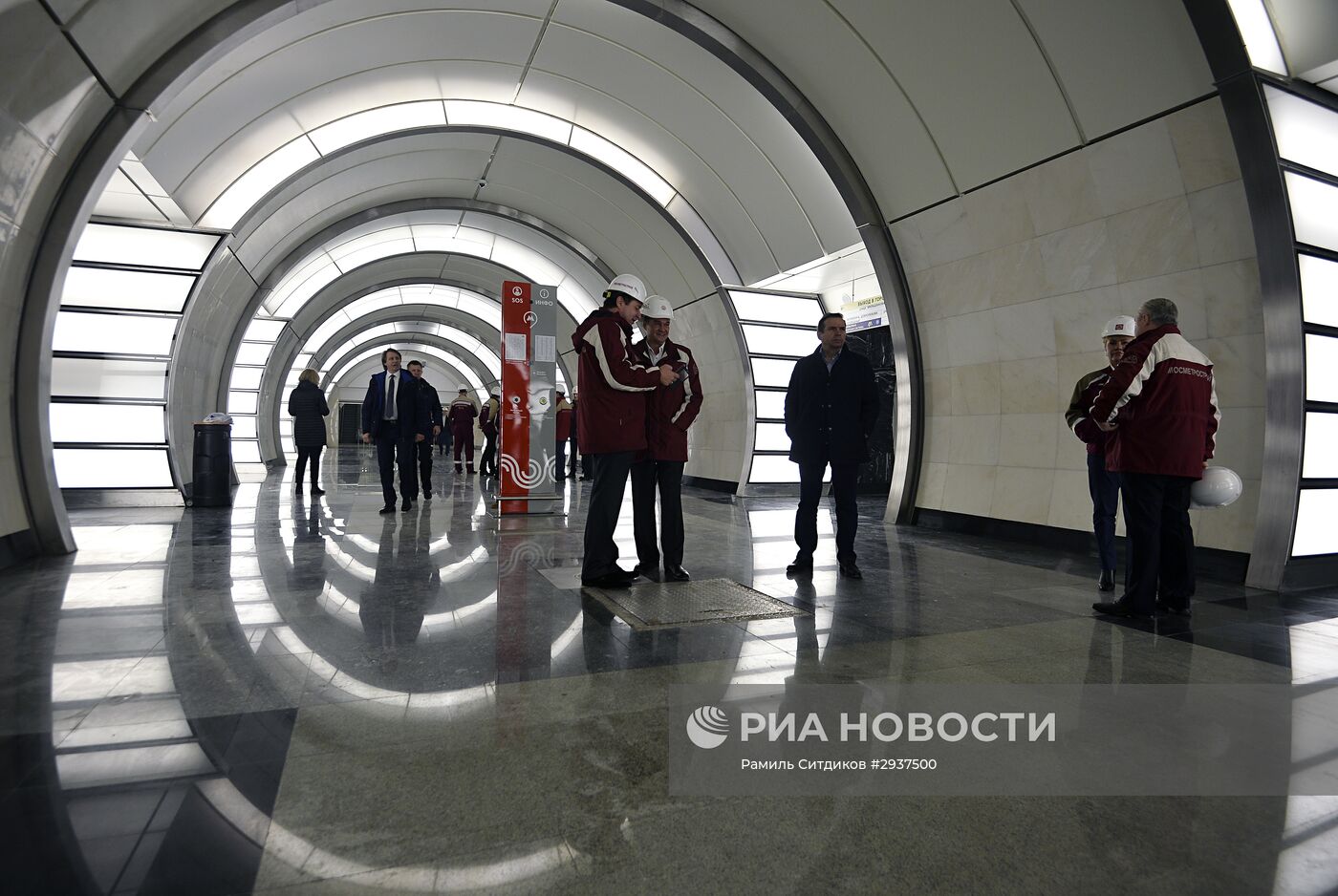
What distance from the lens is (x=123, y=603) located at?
4.85 m

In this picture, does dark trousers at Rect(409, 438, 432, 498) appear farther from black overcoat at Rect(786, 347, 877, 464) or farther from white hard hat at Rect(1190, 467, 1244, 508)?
white hard hat at Rect(1190, 467, 1244, 508)

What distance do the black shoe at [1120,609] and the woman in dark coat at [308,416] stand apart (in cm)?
1073

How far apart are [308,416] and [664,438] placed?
849 cm

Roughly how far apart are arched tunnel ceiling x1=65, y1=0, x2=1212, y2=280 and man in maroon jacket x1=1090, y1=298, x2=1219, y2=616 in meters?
2.93

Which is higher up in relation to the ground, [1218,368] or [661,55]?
[661,55]

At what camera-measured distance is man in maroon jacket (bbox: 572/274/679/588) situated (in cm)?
527

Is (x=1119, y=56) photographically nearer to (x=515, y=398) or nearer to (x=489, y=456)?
(x=515, y=398)

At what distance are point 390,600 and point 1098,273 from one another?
24.2 ft

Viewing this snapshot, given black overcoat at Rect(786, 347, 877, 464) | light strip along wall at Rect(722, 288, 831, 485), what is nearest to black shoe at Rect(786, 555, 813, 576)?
black overcoat at Rect(786, 347, 877, 464)

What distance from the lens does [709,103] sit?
36.5ft

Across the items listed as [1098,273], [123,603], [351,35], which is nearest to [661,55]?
[351,35]

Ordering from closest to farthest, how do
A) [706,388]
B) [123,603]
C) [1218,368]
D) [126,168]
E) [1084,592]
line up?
[123,603] → [1084,592] → [1218,368] → [126,168] → [706,388]

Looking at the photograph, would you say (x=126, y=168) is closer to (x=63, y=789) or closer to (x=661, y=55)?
(x=661, y=55)

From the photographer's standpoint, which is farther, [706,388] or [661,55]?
[706,388]
